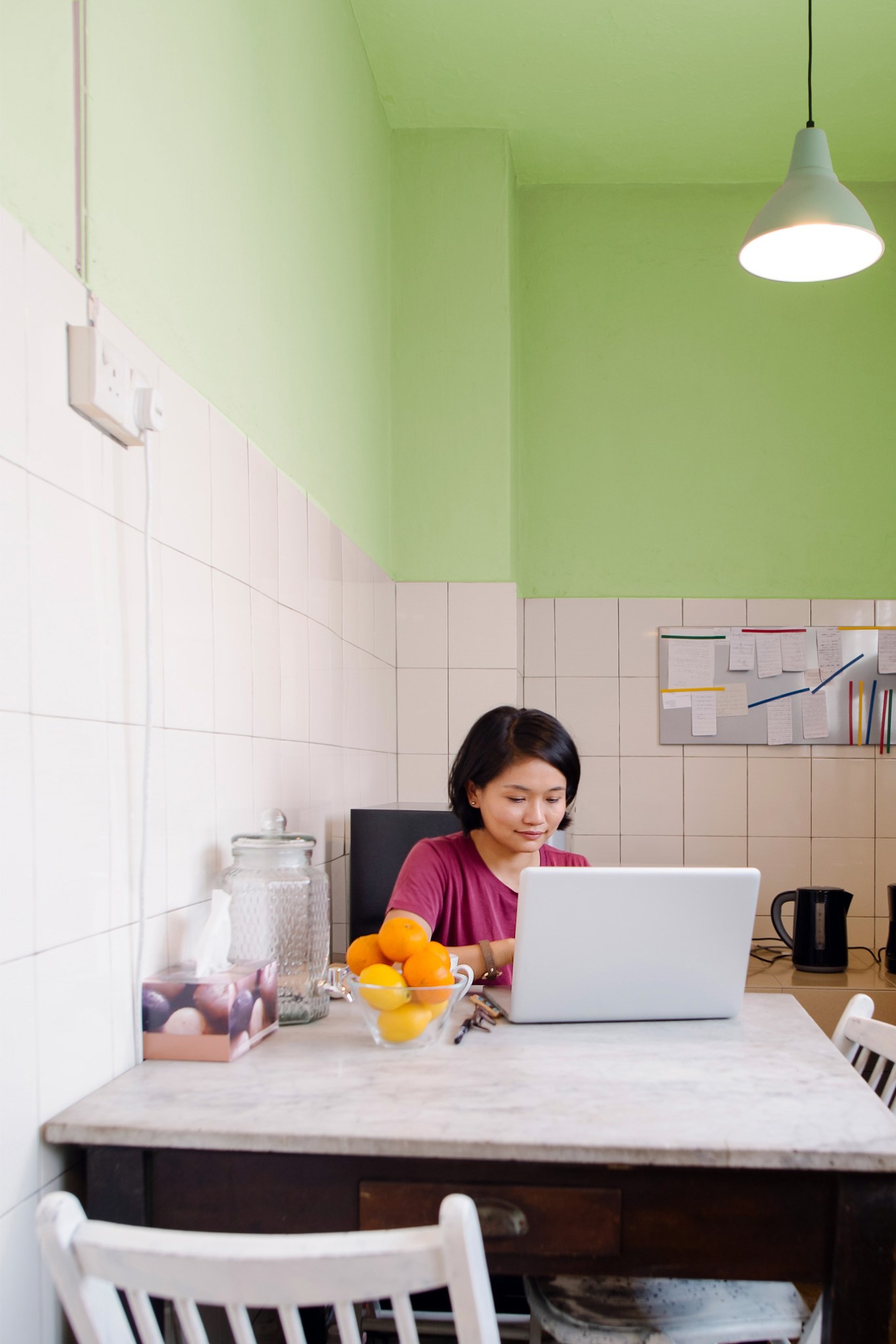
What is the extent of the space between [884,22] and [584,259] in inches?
43.3

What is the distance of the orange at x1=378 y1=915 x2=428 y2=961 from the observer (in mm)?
1359

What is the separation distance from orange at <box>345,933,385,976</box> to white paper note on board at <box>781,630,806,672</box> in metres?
2.32

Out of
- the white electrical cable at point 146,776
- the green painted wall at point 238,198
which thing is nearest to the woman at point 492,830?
the white electrical cable at point 146,776

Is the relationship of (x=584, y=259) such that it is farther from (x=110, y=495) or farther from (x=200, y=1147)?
(x=200, y=1147)

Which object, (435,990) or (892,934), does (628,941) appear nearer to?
(435,990)

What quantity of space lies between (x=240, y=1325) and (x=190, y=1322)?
0.12ft

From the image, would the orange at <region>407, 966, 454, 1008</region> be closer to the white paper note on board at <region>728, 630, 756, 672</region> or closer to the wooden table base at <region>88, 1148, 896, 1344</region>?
the wooden table base at <region>88, 1148, 896, 1344</region>

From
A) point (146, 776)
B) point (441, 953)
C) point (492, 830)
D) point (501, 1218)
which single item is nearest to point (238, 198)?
point (146, 776)

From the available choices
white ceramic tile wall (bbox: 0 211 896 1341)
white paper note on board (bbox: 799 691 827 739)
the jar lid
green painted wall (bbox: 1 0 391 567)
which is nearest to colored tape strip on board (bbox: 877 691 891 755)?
white paper note on board (bbox: 799 691 827 739)

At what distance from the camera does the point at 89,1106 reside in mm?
1118

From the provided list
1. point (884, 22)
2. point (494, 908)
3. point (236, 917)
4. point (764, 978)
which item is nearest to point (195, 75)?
point (236, 917)

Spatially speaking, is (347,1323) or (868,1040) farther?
(868,1040)

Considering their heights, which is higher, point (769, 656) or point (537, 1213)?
point (769, 656)

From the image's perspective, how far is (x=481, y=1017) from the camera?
143 cm
